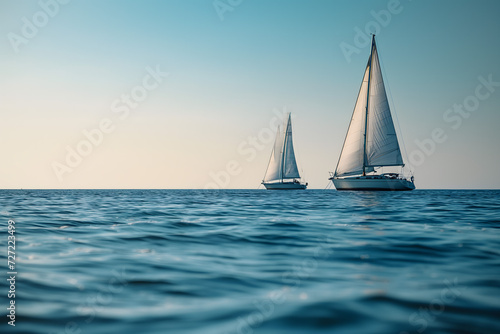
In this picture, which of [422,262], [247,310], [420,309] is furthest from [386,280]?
[247,310]

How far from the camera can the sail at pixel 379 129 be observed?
5053 centimetres

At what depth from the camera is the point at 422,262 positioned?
620cm

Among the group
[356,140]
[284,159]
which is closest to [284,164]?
[284,159]

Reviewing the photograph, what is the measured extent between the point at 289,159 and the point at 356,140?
104 feet

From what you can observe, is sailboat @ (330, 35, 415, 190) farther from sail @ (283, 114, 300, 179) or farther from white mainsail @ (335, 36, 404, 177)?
sail @ (283, 114, 300, 179)

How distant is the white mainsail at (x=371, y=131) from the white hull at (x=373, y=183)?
1.21 meters

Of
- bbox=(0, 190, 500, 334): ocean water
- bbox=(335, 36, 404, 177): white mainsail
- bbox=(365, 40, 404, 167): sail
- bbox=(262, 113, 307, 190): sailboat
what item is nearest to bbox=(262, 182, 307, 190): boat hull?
bbox=(262, 113, 307, 190): sailboat

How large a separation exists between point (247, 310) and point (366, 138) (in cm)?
5149

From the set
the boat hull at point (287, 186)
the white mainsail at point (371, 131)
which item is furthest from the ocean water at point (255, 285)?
the boat hull at point (287, 186)

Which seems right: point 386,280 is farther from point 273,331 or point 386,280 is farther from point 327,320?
point 273,331

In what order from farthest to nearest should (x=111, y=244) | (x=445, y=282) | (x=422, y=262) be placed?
(x=111, y=244) → (x=422, y=262) → (x=445, y=282)

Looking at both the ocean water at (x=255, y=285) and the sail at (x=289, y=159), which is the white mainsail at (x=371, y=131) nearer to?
the sail at (x=289, y=159)

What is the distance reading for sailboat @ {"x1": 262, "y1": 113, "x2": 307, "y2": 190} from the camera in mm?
82688

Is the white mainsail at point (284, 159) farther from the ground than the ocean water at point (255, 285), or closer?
farther from the ground
